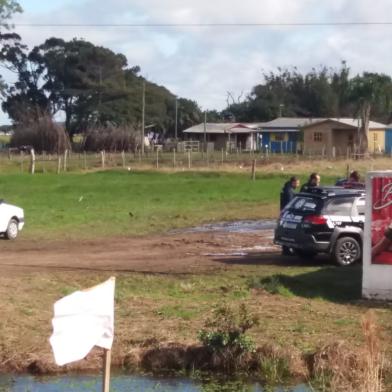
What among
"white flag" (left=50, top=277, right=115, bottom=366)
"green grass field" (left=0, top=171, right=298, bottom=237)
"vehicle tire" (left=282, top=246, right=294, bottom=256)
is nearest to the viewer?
"white flag" (left=50, top=277, right=115, bottom=366)

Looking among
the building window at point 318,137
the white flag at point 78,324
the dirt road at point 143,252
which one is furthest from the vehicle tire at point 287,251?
the building window at point 318,137

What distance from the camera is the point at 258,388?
516 inches

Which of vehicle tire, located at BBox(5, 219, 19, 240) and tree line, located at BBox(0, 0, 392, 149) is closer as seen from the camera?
vehicle tire, located at BBox(5, 219, 19, 240)

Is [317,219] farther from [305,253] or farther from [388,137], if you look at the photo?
[388,137]

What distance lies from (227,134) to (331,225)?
94236 millimetres

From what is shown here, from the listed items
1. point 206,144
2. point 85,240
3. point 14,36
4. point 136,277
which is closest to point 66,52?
point 14,36

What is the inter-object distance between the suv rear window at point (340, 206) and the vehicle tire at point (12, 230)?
9278 mm

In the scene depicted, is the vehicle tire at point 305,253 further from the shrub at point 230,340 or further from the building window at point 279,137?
the building window at point 279,137

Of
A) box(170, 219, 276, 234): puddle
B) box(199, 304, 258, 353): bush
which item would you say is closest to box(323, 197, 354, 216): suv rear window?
box(170, 219, 276, 234): puddle

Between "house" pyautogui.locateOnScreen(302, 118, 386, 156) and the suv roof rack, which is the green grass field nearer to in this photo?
the suv roof rack

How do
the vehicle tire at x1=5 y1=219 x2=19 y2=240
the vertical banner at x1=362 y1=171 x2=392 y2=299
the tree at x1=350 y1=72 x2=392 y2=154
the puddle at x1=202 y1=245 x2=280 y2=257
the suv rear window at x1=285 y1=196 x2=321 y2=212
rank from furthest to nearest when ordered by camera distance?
the tree at x1=350 y1=72 x2=392 y2=154, the vehicle tire at x1=5 y1=219 x2=19 y2=240, the puddle at x1=202 y1=245 x2=280 y2=257, the suv rear window at x1=285 y1=196 x2=321 y2=212, the vertical banner at x1=362 y1=171 x2=392 y2=299

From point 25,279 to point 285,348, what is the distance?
278 inches

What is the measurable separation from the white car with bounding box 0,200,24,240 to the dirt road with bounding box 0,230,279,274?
368 millimetres

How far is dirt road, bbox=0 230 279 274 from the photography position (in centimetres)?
2242
